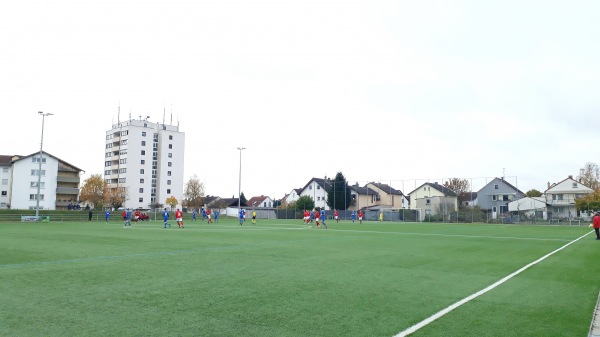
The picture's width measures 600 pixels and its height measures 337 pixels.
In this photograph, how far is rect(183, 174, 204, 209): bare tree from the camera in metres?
109

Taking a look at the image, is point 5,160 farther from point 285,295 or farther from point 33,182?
point 285,295

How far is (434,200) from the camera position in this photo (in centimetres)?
8500

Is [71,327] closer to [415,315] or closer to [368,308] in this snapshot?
[368,308]

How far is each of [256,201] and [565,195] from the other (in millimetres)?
87341

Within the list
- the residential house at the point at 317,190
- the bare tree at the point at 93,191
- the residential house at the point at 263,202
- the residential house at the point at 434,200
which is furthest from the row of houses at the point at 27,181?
the residential house at the point at 434,200

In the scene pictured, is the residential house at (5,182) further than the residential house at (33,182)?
Yes

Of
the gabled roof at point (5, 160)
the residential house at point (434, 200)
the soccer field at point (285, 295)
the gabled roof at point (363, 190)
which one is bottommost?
the soccer field at point (285, 295)

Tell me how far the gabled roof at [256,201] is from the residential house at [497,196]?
69865 millimetres

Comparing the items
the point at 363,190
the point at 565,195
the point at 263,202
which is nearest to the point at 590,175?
the point at 565,195

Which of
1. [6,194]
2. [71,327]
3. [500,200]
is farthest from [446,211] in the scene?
[6,194]

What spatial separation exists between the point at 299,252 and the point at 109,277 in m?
8.17

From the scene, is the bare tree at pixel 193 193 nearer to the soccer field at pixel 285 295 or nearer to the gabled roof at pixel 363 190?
the gabled roof at pixel 363 190

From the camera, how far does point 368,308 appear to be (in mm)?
7676

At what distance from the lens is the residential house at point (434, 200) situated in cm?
7282
